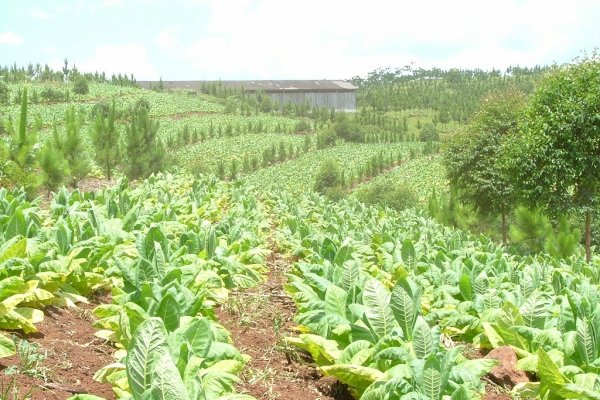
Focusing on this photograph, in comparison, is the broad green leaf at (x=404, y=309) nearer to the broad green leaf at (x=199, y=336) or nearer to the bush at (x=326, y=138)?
the broad green leaf at (x=199, y=336)

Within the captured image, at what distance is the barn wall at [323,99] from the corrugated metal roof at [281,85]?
756 millimetres

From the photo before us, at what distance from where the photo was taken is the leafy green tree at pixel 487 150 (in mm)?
24094

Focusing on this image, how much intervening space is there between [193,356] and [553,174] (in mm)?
16873

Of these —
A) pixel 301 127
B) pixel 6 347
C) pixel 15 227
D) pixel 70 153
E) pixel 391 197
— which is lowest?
pixel 391 197

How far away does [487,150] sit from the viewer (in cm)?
2417

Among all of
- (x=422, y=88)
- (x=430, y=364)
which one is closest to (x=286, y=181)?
(x=430, y=364)

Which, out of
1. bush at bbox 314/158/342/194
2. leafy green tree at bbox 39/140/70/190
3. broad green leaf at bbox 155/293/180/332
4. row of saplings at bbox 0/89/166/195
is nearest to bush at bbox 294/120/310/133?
bush at bbox 314/158/342/194

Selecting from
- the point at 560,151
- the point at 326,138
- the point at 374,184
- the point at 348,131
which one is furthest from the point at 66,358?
the point at 348,131

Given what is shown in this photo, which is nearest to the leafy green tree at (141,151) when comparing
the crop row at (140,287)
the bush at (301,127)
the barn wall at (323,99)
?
the crop row at (140,287)

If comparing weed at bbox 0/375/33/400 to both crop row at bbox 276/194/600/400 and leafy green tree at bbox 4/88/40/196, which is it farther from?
leafy green tree at bbox 4/88/40/196

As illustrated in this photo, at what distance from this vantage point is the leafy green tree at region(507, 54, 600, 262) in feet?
57.9

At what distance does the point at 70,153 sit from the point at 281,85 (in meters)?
96.4

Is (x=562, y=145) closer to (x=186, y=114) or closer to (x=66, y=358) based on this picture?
(x=66, y=358)

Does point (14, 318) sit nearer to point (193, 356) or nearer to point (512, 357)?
point (193, 356)
